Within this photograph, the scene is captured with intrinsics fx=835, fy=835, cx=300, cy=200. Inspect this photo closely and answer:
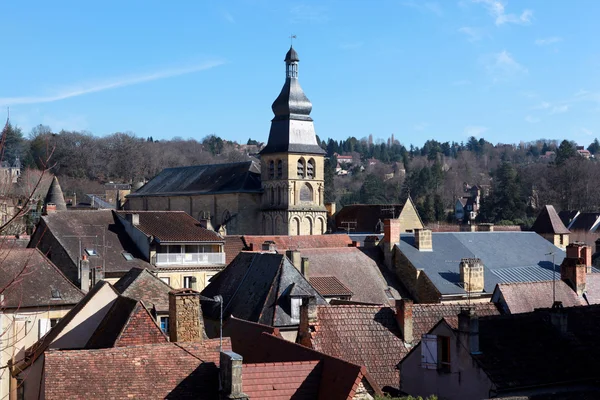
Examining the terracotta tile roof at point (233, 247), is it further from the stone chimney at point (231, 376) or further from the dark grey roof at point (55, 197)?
the stone chimney at point (231, 376)

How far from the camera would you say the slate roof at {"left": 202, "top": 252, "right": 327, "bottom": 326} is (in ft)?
85.6

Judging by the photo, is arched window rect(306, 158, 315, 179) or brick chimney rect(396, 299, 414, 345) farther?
arched window rect(306, 158, 315, 179)

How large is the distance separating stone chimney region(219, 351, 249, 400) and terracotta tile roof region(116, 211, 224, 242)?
27070mm

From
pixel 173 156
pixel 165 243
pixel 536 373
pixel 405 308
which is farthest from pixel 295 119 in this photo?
pixel 173 156

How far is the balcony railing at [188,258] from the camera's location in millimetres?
41250

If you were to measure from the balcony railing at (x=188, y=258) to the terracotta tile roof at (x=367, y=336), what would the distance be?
20.8 meters

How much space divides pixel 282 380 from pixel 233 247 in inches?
1175

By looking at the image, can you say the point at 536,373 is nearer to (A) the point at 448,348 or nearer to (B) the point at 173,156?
(A) the point at 448,348

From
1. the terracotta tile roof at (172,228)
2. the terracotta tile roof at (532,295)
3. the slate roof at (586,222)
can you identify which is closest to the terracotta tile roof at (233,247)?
the terracotta tile roof at (172,228)

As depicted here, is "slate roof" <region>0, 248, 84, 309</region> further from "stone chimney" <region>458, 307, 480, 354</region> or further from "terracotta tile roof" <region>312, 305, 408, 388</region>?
"stone chimney" <region>458, 307, 480, 354</region>

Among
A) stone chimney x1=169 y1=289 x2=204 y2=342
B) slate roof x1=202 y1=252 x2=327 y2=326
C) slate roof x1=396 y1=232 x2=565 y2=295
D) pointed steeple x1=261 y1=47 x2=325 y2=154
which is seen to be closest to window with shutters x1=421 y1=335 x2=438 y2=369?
stone chimney x1=169 y1=289 x2=204 y2=342

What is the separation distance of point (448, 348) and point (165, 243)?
81.9 ft

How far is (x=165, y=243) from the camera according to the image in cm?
4103

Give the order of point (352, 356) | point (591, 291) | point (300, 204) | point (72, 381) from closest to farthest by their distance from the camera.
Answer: point (72, 381)
point (352, 356)
point (591, 291)
point (300, 204)
